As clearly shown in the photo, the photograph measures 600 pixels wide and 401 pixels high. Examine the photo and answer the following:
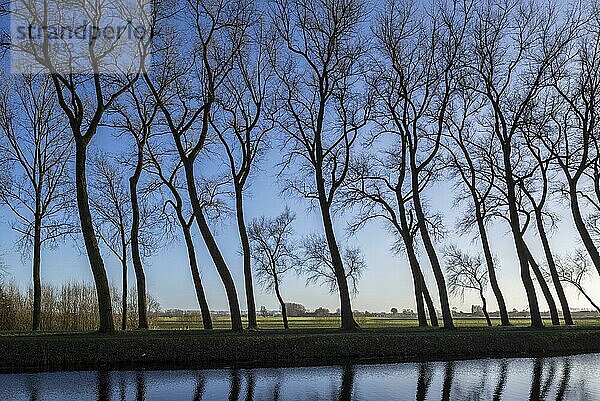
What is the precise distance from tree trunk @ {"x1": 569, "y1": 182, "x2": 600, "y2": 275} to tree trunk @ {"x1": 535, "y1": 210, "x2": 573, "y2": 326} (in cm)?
345

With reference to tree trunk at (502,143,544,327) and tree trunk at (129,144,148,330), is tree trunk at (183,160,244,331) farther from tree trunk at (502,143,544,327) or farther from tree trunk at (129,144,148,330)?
tree trunk at (502,143,544,327)

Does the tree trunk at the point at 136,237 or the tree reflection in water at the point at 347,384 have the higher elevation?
the tree trunk at the point at 136,237

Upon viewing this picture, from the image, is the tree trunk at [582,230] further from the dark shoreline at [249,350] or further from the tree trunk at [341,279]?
the tree trunk at [341,279]

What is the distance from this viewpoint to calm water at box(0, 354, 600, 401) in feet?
38.5

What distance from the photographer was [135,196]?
101ft

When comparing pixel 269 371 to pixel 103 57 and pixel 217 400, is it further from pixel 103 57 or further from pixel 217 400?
pixel 103 57

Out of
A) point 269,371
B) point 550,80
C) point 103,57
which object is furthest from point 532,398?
point 550,80

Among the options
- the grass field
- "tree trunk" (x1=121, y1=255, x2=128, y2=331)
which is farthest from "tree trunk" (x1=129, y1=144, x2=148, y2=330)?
the grass field

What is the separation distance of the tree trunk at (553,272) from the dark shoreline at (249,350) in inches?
428

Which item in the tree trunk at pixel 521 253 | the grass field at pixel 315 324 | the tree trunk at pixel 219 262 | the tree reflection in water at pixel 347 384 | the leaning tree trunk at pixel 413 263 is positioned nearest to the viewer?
the tree reflection in water at pixel 347 384

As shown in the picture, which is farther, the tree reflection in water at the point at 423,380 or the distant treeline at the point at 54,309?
the distant treeline at the point at 54,309

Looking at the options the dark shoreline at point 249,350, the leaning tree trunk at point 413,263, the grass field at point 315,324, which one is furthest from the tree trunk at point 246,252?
the dark shoreline at point 249,350

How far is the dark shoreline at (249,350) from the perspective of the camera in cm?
1666

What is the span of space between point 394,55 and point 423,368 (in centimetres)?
1619
